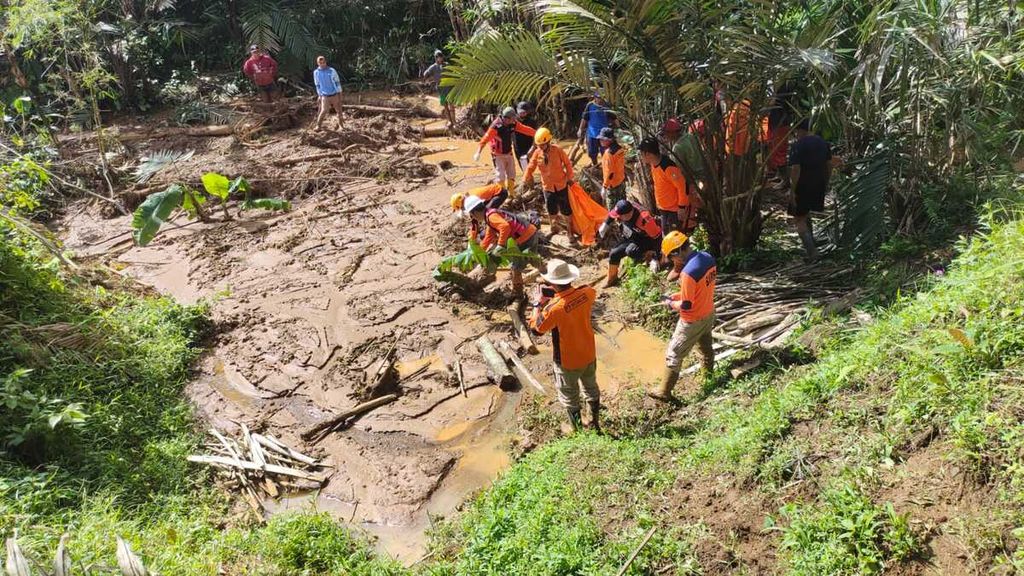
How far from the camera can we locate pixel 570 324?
516cm

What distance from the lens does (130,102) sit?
16391 millimetres

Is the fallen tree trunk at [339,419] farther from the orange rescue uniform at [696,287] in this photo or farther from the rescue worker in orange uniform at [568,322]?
the orange rescue uniform at [696,287]

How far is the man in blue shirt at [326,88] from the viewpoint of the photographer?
43.7 feet

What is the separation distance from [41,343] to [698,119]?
6.86 metres

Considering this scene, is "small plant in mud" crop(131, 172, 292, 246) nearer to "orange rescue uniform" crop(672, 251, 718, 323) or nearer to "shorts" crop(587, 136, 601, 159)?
"shorts" crop(587, 136, 601, 159)

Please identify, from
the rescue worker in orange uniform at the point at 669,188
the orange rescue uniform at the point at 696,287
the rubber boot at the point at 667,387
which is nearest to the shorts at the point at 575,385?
the rubber boot at the point at 667,387

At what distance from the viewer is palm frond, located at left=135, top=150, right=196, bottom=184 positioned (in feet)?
39.3

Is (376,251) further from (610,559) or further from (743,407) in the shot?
(610,559)

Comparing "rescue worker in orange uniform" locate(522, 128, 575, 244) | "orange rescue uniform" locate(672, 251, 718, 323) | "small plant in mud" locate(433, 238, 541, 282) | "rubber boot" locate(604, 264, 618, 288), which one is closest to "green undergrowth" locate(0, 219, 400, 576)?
"orange rescue uniform" locate(672, 251, 718, 323)

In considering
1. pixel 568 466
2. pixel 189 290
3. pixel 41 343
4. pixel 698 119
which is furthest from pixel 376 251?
pixel 568 466

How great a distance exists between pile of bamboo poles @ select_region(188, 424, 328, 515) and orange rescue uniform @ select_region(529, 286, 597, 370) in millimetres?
2314

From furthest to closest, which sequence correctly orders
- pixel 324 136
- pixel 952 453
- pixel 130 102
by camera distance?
pixel 130 102, pixel 324 136, pixel 952 453

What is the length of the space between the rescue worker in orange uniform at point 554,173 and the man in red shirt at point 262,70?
883 cm

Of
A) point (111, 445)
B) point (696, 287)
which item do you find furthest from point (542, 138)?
point (111, 445)
